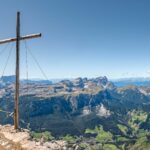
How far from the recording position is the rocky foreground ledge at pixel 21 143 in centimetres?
1796

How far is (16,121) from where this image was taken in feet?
79.9

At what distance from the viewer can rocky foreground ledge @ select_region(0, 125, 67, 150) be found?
1796 cm

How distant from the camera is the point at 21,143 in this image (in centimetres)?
1956

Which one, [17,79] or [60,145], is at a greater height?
[17,79]

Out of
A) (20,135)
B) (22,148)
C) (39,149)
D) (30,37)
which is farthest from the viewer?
(30,37)

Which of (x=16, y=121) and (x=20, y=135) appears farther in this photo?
(x=16, y=121)

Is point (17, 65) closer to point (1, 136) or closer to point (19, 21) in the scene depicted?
point (19, 21)

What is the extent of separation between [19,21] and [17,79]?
488 centimetres

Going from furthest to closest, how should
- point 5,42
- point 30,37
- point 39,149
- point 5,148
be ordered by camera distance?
point 5,42 < point 30,37 < point 5,148 < point 39,149

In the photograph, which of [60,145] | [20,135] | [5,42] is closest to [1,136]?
[20,135]

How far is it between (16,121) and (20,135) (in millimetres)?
2696

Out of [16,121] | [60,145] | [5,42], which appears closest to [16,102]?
[16,121]

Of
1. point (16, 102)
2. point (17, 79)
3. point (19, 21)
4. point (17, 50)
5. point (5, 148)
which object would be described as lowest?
point (5, 148)

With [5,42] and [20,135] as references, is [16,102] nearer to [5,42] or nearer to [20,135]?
[20,135]
